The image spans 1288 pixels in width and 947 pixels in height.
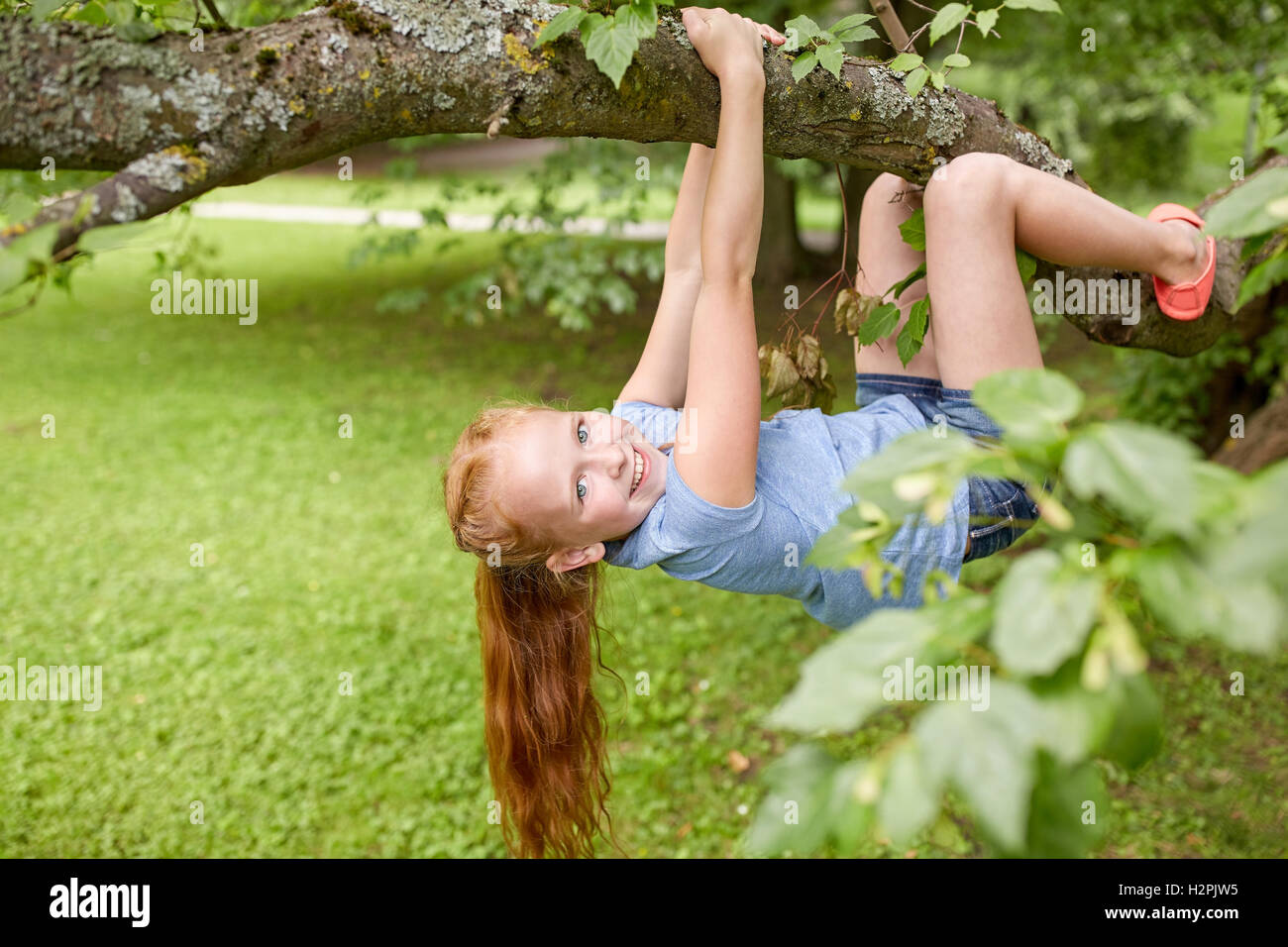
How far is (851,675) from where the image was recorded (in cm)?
73

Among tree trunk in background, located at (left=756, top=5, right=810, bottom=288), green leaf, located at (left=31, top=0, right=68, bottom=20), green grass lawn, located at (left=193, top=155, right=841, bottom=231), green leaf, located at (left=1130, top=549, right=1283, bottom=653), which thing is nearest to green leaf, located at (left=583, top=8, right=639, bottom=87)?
green leaf, located at (left=31, top=0, right=68, bottom=20)

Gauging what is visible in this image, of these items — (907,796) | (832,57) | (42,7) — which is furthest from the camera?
(832,57)

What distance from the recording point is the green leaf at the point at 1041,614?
0.68m

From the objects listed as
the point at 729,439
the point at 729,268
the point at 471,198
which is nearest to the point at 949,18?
the point at 729,268

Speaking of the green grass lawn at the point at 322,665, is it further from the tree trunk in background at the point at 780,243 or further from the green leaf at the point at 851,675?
the tree trunk in background at the point at 780,243

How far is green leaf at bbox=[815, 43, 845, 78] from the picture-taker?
5.70ft

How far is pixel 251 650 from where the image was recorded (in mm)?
4426

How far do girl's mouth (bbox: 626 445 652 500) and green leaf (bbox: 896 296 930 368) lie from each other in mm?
629

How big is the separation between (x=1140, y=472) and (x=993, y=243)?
4.27ft

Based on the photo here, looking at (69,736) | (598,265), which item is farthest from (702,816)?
(598,265)

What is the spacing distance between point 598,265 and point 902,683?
16.3 feet

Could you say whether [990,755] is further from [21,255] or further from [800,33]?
[800,33]

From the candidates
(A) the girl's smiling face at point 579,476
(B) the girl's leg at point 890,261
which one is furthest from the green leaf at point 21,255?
(B) the girl's leg at point 890,261

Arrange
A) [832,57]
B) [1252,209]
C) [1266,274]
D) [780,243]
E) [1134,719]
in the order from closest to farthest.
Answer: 1. [1134,719]
2. [1252,209]
3. [1266,274]
4. [832,57]
5. [780,243]
